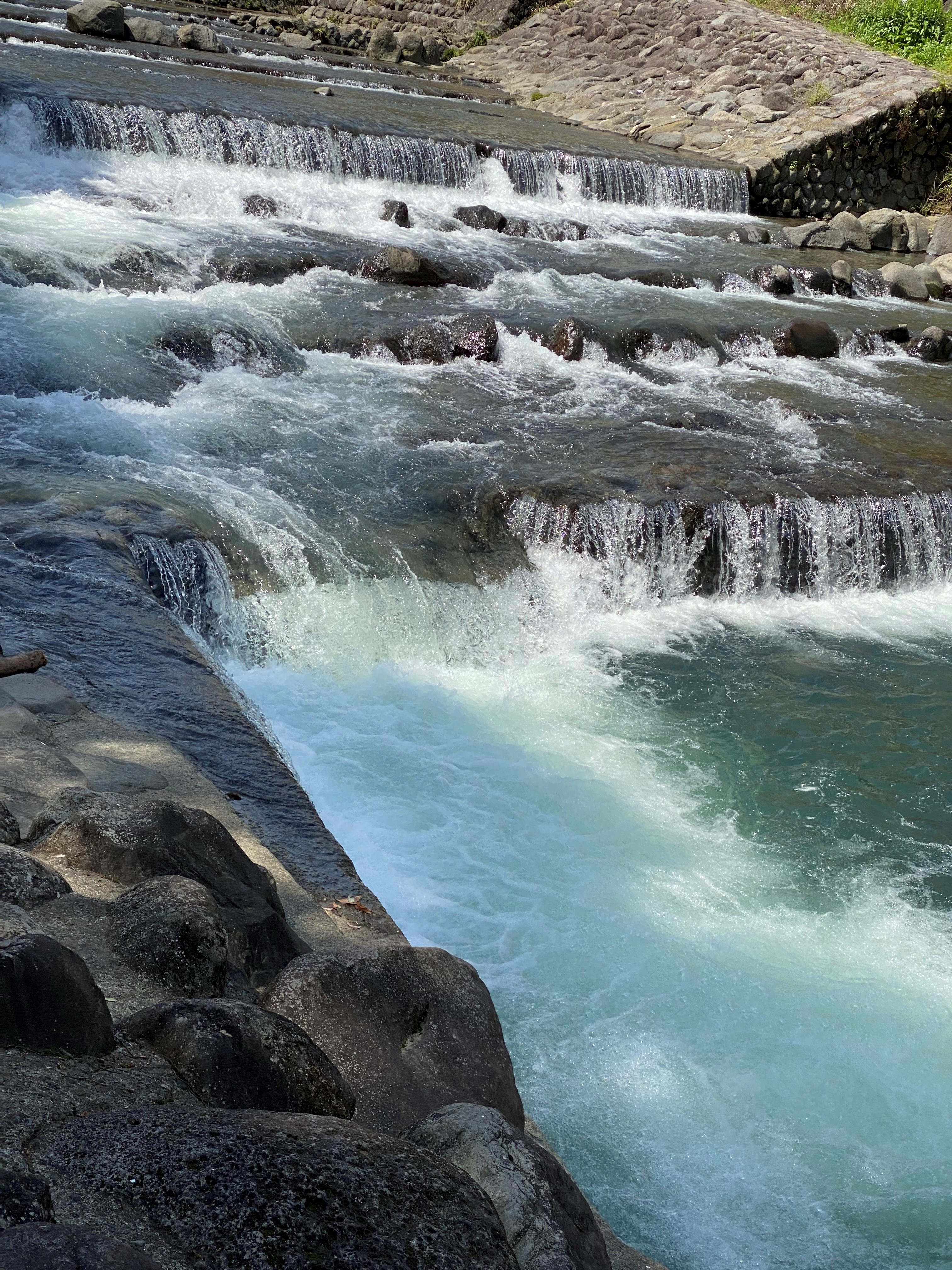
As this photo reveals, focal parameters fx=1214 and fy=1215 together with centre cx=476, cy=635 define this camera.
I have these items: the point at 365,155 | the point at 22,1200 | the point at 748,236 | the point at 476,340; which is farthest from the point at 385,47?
the point at 22,1200

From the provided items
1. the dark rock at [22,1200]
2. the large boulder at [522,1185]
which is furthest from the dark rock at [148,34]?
the dark rock at [22,1200]

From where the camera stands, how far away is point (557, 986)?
4.45 metres

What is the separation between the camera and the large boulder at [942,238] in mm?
16938

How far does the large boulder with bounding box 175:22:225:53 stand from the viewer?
61.3 ft

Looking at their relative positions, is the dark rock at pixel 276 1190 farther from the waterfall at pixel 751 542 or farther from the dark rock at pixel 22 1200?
the waterfall at pixel 751 542

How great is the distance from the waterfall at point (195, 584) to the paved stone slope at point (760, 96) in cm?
1428

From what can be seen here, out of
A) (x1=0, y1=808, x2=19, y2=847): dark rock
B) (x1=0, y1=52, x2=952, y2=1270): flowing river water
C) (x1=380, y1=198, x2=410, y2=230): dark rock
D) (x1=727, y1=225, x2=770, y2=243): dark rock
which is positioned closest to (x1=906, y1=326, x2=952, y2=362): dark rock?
(x1=0, y1=52, x2=952, y2=1270): flowing river water

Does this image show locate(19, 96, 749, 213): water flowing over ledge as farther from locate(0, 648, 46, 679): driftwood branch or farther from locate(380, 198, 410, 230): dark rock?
locate(0, 648, 46, 679): driftwood branch

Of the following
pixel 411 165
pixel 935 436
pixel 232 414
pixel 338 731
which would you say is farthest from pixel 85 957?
pixel 411 165

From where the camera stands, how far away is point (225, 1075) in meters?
2.16

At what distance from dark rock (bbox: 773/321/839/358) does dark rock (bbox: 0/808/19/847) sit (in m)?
10.0

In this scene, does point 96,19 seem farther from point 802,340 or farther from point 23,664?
point 23,664

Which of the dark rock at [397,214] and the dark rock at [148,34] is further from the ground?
the dark rock at [148,34]

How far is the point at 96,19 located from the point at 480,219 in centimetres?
798
